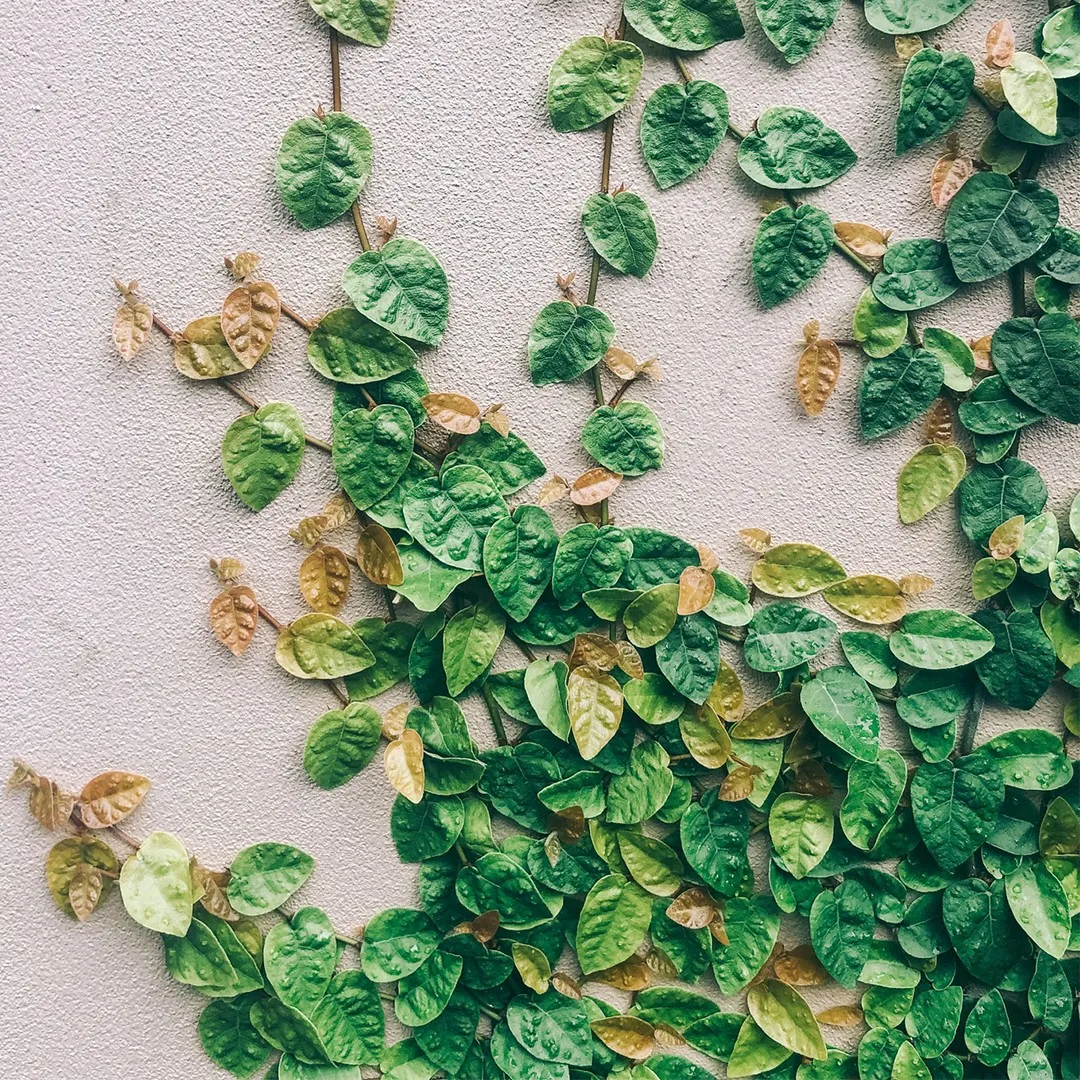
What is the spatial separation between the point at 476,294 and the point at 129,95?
441 mm

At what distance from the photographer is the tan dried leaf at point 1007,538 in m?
0.95

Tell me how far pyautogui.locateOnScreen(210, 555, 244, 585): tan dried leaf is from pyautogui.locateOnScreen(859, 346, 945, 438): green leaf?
2.57 feet

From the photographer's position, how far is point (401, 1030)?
103 centimetres

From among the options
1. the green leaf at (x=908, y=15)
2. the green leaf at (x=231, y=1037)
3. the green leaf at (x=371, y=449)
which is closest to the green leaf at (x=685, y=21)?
the green leaf at (x=908, y=15)

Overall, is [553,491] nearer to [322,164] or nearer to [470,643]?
[470,643]

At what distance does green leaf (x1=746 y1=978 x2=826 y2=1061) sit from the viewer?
1.01 m

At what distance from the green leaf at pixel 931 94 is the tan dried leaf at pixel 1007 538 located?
47cm

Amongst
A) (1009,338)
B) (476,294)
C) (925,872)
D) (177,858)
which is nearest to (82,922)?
(177,858)

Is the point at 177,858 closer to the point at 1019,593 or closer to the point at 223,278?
the point at 223,278

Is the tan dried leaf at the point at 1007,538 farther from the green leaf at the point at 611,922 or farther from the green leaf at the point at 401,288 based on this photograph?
the green leaf at the point at 401,288

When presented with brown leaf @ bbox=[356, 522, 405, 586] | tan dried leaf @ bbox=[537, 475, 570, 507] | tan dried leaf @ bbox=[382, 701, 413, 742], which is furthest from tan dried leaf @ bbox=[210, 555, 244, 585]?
tan dried leaf @ bbox=[537, 475, 570, 507]

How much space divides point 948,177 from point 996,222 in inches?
3.1

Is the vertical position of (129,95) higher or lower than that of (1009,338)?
higher

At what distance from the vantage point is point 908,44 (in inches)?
35.2
